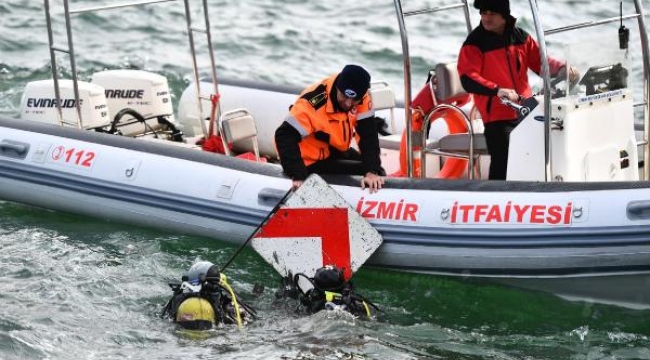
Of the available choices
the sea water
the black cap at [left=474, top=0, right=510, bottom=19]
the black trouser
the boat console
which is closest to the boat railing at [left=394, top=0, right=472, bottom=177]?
the black cap at [left=474, top=0, right=510, bottom=19]

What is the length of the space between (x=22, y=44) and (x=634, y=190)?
905cm

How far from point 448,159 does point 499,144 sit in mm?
595

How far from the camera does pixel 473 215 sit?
6.89 metres

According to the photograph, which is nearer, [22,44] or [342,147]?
[342,147]

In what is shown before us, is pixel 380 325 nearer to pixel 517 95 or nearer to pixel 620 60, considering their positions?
pixel 517 95

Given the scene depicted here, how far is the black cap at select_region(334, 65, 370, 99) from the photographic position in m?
6.97

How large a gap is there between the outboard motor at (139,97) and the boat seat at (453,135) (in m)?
2.59

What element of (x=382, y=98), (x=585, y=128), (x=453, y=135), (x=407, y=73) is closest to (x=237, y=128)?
(x=382, y=98)

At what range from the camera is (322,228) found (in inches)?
285

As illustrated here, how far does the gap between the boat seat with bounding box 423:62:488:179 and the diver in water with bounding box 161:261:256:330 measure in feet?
5.35

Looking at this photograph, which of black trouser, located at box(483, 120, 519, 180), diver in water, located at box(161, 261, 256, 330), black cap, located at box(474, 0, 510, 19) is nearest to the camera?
diver in water, located at box(161, 261, 256, 330)

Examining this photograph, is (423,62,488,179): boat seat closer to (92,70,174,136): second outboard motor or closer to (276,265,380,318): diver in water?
(276,265,380,318): diver in water

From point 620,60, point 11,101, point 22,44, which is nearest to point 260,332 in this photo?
point 620,60

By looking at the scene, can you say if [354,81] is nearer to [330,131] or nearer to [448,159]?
[330,131]
